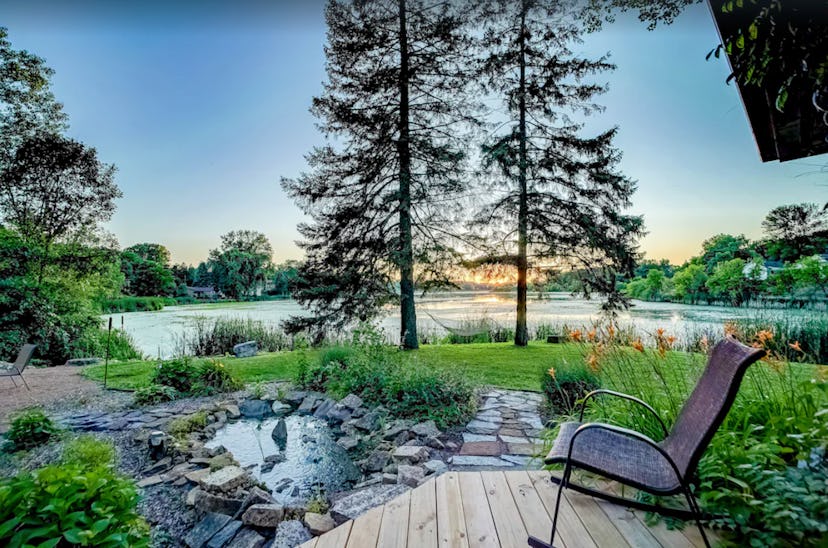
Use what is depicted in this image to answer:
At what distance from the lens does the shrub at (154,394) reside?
5199 millimetres

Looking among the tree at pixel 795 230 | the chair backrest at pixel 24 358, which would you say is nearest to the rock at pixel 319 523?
the chair backrest at pixel 24 358

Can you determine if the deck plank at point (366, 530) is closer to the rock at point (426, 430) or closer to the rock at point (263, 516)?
the rock at point (263, 516)

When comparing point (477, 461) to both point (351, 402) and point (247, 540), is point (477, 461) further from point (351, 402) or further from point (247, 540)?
point (351, 402)

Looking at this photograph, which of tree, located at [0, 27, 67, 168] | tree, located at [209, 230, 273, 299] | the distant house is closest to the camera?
tree, located at [0, 27, 67, 168]

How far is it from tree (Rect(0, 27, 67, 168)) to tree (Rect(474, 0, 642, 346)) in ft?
36.8

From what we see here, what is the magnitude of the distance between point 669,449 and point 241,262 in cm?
3548

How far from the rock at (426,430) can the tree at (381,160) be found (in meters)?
4.43

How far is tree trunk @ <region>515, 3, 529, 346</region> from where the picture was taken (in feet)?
28.7

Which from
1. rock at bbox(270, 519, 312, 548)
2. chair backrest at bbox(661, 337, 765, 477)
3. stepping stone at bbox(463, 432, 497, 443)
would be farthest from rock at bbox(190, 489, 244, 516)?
chair backrest at bbox(661, 337, 765, 477)

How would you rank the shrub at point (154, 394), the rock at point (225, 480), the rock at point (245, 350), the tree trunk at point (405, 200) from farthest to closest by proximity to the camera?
the rock at point (245, 350) < the tree trunk at point (405, 200) < the shrub at point (154, 394) < the rock at point (225, 480)

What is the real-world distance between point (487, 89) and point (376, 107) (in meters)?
2.75

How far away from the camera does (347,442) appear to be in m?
3.99

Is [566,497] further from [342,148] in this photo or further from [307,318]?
[342,148]

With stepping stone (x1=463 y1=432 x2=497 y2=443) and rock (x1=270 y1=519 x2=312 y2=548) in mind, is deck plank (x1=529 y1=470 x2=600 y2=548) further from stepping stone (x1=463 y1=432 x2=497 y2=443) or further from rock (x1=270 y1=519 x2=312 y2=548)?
rock (x1=270 y1=519 x2=312 y2=548)
